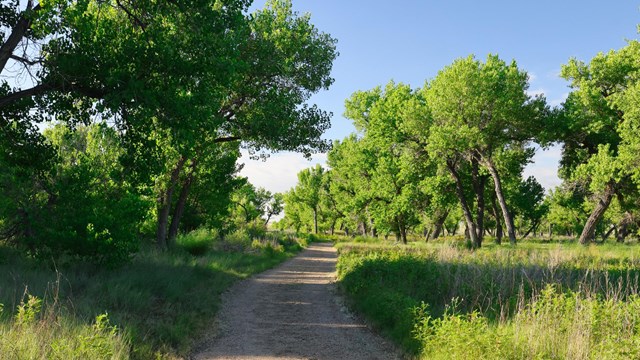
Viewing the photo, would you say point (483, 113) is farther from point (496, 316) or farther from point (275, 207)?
point (275, 207)

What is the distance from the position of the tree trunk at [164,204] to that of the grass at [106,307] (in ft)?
14.4

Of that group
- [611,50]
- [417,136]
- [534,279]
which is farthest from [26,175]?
[611,50]

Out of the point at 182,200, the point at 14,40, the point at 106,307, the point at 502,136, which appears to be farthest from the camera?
the point at 502,136

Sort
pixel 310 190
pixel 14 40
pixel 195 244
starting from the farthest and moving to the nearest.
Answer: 1. pixel 310 190
2. pixel 195 244
3. pixel 14 40

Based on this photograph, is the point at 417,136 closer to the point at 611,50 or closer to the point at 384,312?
the point at 611,50

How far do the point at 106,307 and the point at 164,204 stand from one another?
40.8 ft

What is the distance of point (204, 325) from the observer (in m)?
9.08

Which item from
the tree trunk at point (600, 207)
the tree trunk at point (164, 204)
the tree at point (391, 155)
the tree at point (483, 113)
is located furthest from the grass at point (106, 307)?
the tree trunk at point (600, 207)

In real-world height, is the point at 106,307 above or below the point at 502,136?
below

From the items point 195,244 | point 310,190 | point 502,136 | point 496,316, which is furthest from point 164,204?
point 310,190

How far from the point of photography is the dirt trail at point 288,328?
7.75 meters

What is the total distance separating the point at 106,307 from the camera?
27.3 ft

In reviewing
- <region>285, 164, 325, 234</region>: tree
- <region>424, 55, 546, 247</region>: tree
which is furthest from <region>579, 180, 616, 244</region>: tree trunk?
<region>285, 164, 325, 234</region>: tree

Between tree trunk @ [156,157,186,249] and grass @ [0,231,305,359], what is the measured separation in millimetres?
4398
